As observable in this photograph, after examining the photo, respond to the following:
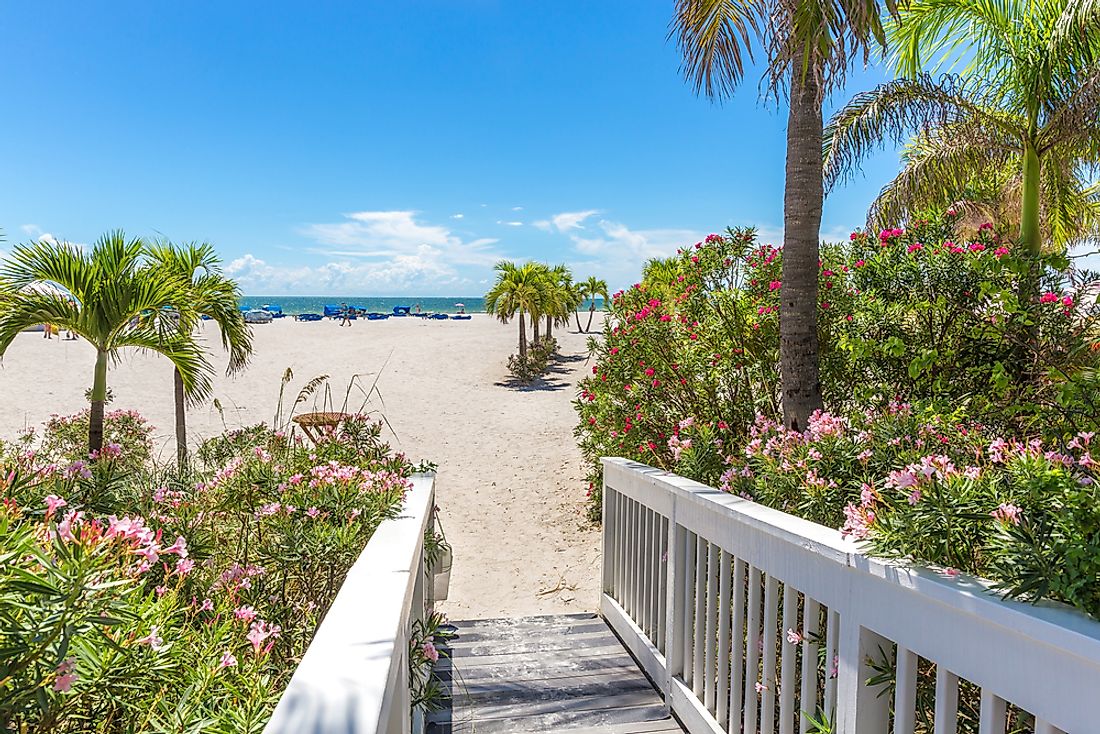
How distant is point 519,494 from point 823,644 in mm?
7777

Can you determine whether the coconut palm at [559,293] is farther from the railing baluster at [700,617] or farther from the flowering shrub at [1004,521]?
the flowering shrub at [1004,521]

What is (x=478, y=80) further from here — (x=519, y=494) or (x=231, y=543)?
(x=231, y=543)

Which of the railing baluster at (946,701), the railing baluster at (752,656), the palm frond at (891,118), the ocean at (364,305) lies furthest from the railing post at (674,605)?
the ocean at (364,305)

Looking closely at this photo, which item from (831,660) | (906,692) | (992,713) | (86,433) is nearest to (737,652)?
(831,660)

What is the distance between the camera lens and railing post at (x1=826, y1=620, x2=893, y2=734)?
1.60 meters

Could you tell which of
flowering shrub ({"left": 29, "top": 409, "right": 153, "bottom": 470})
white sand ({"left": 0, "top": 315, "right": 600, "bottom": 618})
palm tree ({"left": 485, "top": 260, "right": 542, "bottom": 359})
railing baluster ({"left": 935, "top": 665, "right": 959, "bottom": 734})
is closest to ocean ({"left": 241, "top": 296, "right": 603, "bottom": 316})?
white sand ({"left": 0, "top": 315, "right": 600, "bottom": 618})

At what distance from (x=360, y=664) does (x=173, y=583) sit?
1228 mm

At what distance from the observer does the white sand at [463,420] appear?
6691mm

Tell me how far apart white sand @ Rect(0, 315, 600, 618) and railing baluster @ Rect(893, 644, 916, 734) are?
435 cm

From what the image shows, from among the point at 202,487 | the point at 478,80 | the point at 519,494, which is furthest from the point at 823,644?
the point at 478,80

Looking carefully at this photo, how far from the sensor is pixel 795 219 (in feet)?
12.7

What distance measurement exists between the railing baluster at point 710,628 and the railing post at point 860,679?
35.4 inches

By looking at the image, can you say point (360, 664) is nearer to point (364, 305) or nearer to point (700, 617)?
point (700, 617)

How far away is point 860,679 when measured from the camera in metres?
1.61
